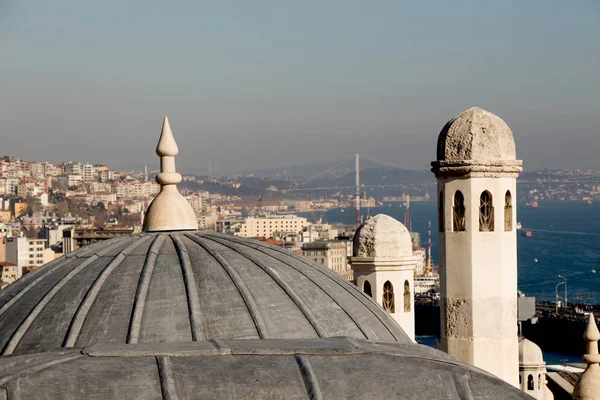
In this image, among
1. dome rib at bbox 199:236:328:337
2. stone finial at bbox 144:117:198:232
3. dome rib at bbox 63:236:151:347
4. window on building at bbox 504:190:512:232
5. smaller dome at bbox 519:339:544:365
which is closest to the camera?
dome rib at bbox 63:236:151:347

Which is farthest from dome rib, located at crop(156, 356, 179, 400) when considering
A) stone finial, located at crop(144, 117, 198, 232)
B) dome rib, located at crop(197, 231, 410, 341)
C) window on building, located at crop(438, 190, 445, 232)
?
window on building, located at crop(438, 190, 445, 232)

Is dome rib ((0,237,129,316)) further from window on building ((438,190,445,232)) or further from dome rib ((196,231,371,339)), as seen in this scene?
window on building ((438,190,445,232))

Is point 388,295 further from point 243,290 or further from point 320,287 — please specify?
point 243,290

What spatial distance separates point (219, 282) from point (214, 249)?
542mm

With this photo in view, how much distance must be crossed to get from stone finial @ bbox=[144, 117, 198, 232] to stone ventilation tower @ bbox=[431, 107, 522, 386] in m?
2.69

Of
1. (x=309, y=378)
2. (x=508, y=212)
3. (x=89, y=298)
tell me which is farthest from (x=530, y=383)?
(x=309, y=378)

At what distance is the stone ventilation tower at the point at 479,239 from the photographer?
930cm

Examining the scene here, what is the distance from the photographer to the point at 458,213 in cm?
947

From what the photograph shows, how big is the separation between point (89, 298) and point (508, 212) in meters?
4.43

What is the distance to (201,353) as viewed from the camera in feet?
11.1

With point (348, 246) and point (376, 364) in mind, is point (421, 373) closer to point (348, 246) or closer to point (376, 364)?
point (376, 364)

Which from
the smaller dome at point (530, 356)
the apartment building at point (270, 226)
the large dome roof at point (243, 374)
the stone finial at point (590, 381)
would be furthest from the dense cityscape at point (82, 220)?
the large dome roof at point (243, 374)

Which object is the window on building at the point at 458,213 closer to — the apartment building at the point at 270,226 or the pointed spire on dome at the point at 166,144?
the pointed spire on dome at the point at 166,144

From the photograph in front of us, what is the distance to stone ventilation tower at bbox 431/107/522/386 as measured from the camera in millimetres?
9305
